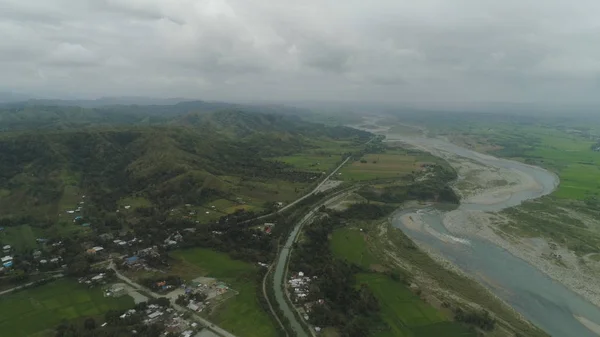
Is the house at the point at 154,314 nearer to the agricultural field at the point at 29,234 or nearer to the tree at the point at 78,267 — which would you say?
the tree at the point at 78,267

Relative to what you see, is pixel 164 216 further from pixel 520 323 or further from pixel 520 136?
pixel 520 136

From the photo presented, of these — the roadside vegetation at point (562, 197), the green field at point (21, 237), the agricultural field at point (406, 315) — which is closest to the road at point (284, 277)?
the agricultural field at point (406, 315)

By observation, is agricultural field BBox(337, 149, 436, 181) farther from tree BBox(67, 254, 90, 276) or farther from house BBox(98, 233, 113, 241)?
tree BBox(67, 254, 90, 276)

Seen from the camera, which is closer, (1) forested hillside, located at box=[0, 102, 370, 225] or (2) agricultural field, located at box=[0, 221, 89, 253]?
(2) agricultural field, located at box=[0, 221, 89, 253]

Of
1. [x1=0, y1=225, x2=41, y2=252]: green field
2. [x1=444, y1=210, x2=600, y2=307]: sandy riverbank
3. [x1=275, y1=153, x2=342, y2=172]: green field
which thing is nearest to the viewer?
[x1=444, y1=210, x2=600, y2=307]: sandy riverbank

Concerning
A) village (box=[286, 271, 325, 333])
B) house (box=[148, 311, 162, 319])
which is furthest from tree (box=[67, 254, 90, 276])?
village (box=[286, 271, 325, 333])

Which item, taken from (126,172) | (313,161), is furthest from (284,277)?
(313,161)

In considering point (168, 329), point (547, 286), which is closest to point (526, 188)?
point (547, 286)

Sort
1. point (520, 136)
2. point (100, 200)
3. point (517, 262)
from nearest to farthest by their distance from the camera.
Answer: point (517, 262), point (100, 200), point (520, 136)
